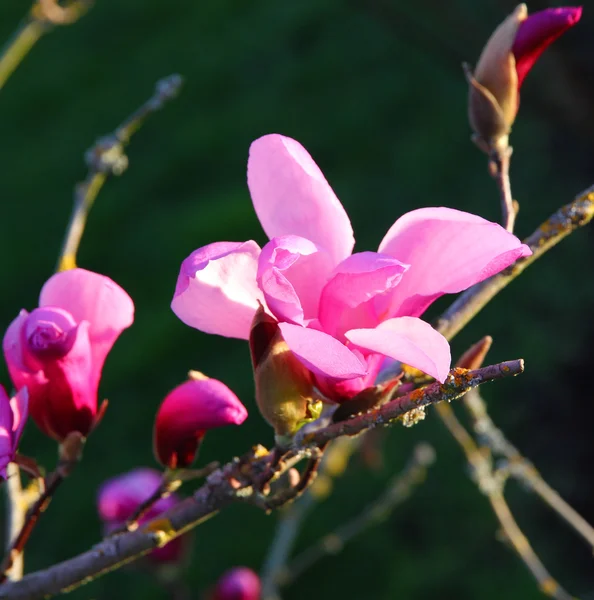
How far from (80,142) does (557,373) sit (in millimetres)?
1887

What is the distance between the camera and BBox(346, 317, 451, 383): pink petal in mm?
467

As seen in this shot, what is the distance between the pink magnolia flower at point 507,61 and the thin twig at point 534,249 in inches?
4.1

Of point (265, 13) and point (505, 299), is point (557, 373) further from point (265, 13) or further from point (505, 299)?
point (265, 13)

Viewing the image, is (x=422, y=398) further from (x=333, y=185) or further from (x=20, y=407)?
(x=333, y=185)

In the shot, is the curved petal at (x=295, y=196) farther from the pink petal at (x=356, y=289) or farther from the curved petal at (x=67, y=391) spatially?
the curved petal at (x=67, y=391)

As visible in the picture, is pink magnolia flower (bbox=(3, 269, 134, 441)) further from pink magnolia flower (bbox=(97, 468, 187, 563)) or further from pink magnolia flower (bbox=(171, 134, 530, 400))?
pink magnolia flower (bbox=(97, 468, 187, 563))

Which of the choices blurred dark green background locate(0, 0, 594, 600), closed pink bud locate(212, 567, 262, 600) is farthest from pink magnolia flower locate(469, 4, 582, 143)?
blurred dark green background locate(0, 0, 594, 600)

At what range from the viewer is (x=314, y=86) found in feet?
10.3

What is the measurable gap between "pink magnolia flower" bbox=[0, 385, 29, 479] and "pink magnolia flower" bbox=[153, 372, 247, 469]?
93mm

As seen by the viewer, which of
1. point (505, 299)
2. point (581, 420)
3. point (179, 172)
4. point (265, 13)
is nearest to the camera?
point (581, 420)

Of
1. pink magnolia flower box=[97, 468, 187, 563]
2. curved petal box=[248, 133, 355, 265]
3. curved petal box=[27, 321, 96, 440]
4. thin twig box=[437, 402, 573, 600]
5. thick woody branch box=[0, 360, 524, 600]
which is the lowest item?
thin twig box=[437, 402, 573, 600]

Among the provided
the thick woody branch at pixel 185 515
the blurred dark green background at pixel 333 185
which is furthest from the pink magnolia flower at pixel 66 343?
the blurred dark green background at pixel 333 185

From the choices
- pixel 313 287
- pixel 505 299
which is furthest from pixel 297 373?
pixel 505 299

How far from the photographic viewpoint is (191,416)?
58cm
